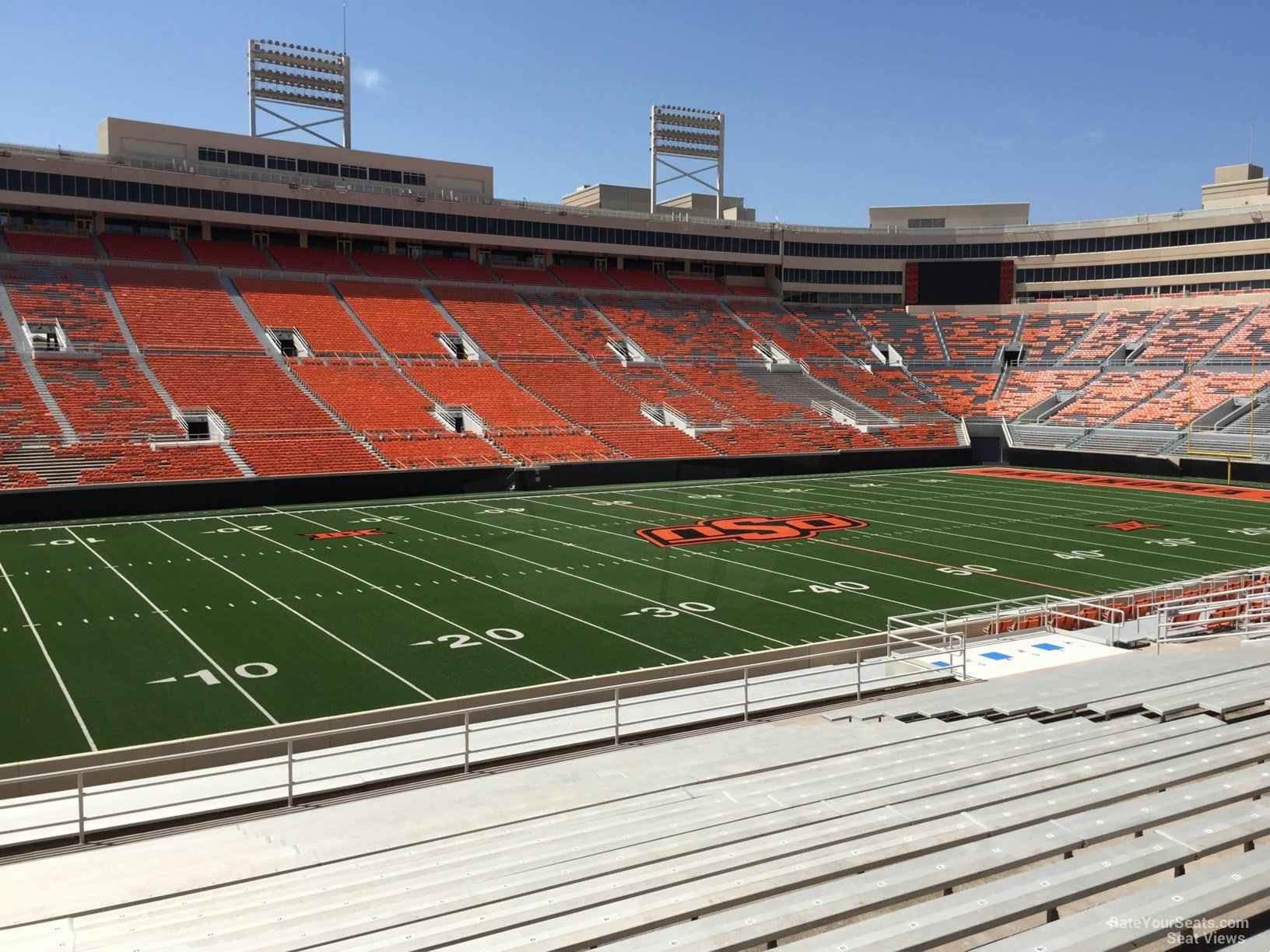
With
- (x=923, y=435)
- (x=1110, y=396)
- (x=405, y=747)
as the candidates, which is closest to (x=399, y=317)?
(x=923, y=435)

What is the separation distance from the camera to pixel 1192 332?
4853cm

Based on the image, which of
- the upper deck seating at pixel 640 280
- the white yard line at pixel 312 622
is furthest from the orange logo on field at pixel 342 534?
the upper deck seating at pixel 640 280

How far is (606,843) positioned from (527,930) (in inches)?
56.2

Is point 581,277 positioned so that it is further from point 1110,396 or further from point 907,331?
point 1110,396

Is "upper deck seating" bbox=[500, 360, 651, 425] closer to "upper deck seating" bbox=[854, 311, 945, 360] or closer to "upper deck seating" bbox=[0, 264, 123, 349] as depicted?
"upper deck seating" bbox=[0, 264, 123, 349]

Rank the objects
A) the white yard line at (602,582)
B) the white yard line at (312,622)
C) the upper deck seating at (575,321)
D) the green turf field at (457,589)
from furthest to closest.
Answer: the upper deck seating at (575,321), the white yard line at (602,582), the white yard line at (312,622), the green turf field at (457,589)

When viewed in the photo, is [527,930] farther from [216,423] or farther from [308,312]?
[308,312]

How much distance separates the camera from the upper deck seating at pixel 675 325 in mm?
49375

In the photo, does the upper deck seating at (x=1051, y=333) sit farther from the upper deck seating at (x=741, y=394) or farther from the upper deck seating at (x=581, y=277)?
the upper deck seating at (x=581, y=277)

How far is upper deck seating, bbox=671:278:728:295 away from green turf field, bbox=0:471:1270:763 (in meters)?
28.1

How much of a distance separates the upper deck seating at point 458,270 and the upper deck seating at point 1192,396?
3031 centimetres

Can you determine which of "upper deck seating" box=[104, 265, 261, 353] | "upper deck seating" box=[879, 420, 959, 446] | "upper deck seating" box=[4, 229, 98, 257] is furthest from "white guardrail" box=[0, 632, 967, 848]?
"upper deck seating" box=[4, 229, 98, 257]

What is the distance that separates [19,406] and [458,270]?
23.7 m

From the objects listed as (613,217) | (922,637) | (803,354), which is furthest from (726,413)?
(922,637)
